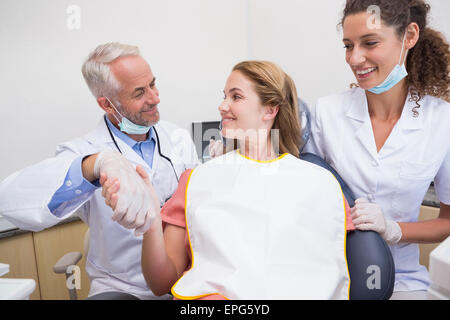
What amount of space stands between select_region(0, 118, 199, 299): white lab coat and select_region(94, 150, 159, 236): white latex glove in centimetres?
16

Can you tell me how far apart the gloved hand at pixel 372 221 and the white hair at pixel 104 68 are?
105 cm

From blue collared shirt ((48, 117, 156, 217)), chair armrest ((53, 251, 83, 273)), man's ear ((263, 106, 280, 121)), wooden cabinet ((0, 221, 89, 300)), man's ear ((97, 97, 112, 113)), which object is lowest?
wooden cabinet ((0, 221, 89, 300))

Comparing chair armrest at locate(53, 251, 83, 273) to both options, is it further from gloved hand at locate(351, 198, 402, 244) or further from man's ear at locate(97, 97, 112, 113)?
→ gloved hand at locate(351, 198, 402, 244)

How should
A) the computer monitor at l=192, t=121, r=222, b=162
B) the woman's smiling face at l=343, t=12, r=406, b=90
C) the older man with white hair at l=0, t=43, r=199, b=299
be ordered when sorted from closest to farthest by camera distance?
the older man with white hair at l=0, t=43, r=199, b=299, the woman's smiling face at l=343, t=12, r=406, b=90, the computer monitor at l=192, t=121, r=222, b=162

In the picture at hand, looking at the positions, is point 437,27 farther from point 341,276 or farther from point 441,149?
point 341,276

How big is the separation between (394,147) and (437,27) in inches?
46.0

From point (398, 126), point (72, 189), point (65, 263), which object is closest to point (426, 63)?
point (398, 126)

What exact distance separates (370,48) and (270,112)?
1.37 ft

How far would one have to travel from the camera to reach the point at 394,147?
4.26 feet

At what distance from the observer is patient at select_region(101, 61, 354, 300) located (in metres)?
0.94

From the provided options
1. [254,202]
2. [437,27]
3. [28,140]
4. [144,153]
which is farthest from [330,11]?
[28,140]

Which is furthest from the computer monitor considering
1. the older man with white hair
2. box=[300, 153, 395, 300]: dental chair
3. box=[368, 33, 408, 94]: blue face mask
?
box=[300, 153, 395, 300]: dental chair

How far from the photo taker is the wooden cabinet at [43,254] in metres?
1.83

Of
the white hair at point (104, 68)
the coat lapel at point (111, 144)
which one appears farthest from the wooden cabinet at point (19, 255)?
the white hair at point (104, 68)
